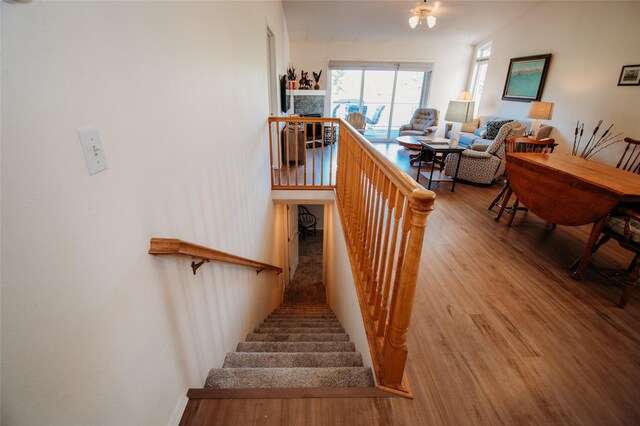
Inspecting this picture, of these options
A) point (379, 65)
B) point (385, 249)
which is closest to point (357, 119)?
point (379, 65)

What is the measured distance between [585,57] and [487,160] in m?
2.16

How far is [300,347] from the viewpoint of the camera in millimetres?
2131

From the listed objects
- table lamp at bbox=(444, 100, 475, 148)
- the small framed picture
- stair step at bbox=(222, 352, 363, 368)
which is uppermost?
the small framed picture

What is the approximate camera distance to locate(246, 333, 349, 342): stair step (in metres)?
2.37

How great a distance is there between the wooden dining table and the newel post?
6.26 ft

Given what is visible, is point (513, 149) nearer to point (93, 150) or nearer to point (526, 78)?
point (526, 78)

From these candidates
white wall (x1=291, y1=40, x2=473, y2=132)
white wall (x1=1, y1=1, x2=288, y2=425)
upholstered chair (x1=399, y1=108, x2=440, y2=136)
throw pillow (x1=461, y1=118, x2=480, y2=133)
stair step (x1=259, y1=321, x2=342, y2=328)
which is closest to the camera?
white wall (x1=1, y1=1, x2=288, y2=425)

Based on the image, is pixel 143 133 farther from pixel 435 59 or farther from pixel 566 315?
pixel 435 59

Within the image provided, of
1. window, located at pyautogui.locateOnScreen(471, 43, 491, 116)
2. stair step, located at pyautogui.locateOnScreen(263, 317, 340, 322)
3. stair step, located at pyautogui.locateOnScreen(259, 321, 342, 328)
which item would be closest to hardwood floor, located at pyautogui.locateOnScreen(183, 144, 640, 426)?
stair step, located at pyautogui.locateOnScreen(259, 321, 342, 328)

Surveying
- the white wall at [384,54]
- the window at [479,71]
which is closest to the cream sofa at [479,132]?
the white wall at [384,54]

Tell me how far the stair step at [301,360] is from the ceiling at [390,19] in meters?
5.38

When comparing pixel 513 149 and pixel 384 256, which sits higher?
pixel 513 149

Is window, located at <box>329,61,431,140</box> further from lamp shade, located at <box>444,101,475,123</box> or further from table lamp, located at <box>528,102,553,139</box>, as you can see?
lamp shade, located at <box>444,101,475,123</box>

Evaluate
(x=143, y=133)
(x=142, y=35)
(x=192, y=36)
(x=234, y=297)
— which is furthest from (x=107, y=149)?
(x=234, y=297)
